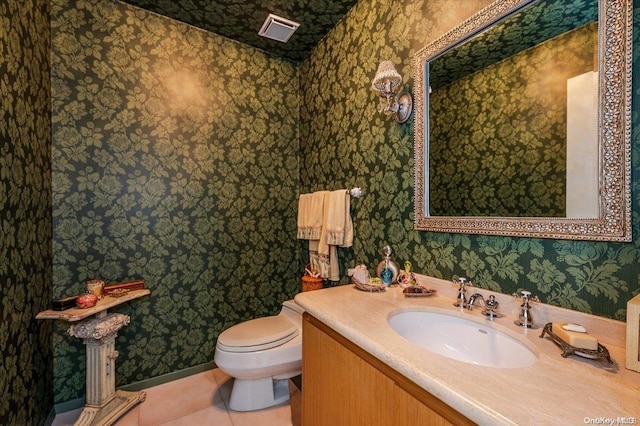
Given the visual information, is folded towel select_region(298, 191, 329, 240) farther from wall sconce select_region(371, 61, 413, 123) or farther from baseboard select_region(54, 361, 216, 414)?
baseboard select_region(54, 361, 216, 414)

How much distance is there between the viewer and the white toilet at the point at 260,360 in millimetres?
1468

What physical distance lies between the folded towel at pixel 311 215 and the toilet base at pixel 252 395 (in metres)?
0.95

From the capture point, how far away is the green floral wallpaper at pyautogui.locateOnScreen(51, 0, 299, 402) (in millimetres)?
1603

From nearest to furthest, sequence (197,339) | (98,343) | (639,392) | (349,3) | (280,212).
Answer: (639,392) → (98,343) → (349,3) → (197,339) → (280,212)

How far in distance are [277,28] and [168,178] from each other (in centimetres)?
130

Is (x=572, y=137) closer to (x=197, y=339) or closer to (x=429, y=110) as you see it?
(x=429, y=110)

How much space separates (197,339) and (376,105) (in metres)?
2.01

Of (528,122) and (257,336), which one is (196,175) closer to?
(257,336)

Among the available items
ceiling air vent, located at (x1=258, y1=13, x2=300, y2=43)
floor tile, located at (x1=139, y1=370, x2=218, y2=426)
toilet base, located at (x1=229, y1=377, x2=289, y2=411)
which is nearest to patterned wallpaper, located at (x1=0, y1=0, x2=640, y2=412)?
floor tile, located at (x1=139, y1=370, x2=218, y2=426)

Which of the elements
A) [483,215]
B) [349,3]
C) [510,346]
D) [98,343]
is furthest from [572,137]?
[98,343]

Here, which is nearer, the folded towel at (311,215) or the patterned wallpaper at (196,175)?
the patterned wallpaper at (196,175)

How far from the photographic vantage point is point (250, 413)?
1.57m

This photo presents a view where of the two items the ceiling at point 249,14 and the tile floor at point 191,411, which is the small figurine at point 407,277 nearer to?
the tile floor at point 191,411

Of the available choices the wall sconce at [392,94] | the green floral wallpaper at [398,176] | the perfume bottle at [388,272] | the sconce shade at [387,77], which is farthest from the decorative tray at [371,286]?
the sconce shade at [387,77]
